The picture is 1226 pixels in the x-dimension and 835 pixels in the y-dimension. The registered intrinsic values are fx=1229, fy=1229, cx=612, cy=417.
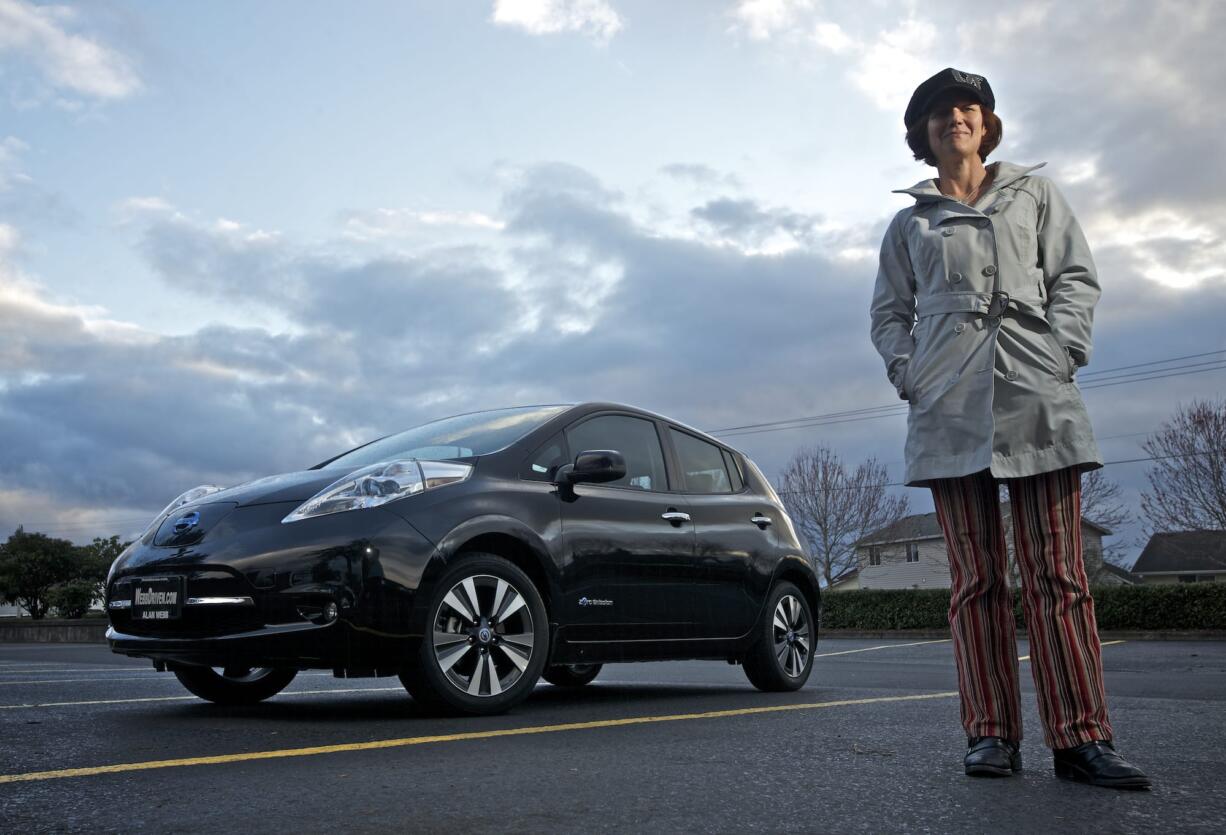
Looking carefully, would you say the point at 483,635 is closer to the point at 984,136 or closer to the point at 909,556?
the point at 984,136

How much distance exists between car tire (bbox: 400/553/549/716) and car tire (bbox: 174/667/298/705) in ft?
3.94

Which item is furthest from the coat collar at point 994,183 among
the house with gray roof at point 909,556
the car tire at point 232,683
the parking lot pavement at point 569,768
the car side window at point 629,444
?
the house with gray roof at point 909,556

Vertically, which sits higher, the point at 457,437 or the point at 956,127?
the point at 956,127

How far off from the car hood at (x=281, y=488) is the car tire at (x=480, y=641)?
0.75m

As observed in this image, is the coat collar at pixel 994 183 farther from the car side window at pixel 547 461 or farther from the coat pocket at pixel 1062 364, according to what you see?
the car side window at pixel 547 461

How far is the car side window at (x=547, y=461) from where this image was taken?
610 cm

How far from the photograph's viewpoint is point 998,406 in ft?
12.2

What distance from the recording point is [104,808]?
296 centimetres

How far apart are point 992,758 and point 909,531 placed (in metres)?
65.3

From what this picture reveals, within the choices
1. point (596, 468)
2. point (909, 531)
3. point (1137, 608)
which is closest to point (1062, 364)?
point (596, 468)

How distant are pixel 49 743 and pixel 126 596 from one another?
1440 millimetres

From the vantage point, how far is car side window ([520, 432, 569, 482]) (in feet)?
20.0

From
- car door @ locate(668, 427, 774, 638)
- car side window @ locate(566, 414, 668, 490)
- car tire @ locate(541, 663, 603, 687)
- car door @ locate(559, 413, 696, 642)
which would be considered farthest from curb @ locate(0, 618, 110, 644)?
car door @ locate(559, 413, 696, 642)

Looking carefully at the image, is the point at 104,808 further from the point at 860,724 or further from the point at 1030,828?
the point at 860,724
